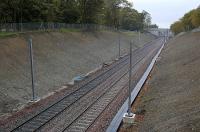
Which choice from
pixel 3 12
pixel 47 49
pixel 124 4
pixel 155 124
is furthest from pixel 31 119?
pixel 124 4

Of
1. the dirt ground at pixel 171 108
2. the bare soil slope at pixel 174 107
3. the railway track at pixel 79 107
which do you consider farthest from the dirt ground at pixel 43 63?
the bare soil slope at pixel 174 107

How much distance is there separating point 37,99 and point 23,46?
1199cm

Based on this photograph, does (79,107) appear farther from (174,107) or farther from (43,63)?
(43,63)

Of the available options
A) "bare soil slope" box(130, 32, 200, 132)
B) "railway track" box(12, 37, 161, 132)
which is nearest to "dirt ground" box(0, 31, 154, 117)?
"railway track" box(12, 37, 161, 132)

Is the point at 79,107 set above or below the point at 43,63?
below

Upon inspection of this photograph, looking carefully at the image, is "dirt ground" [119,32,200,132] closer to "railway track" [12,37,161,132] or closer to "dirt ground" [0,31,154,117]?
"railway track" [12,37,161,132]

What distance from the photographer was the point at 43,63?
3912cm

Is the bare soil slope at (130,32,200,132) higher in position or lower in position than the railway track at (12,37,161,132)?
higher

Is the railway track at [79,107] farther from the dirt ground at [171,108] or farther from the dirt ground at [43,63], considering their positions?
the dirt ground at [171,108]

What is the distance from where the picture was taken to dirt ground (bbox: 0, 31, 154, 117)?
2866 centimetres

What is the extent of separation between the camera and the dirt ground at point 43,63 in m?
28.7

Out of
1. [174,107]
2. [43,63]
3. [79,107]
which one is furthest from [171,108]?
[43,63]

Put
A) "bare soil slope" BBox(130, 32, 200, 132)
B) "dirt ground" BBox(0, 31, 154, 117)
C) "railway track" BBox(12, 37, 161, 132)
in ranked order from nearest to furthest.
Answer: "bare soil slope" BBox(130, 32, 200, 132) → "railway track" BBox(12, 37, 161, 132) → "dirt ground" BBox(0, 31, 154, 117)

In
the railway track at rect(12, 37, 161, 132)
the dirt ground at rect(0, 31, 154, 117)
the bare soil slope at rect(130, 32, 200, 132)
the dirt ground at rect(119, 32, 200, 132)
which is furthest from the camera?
the dirt ground at rect(0, 31, 154, 117)
